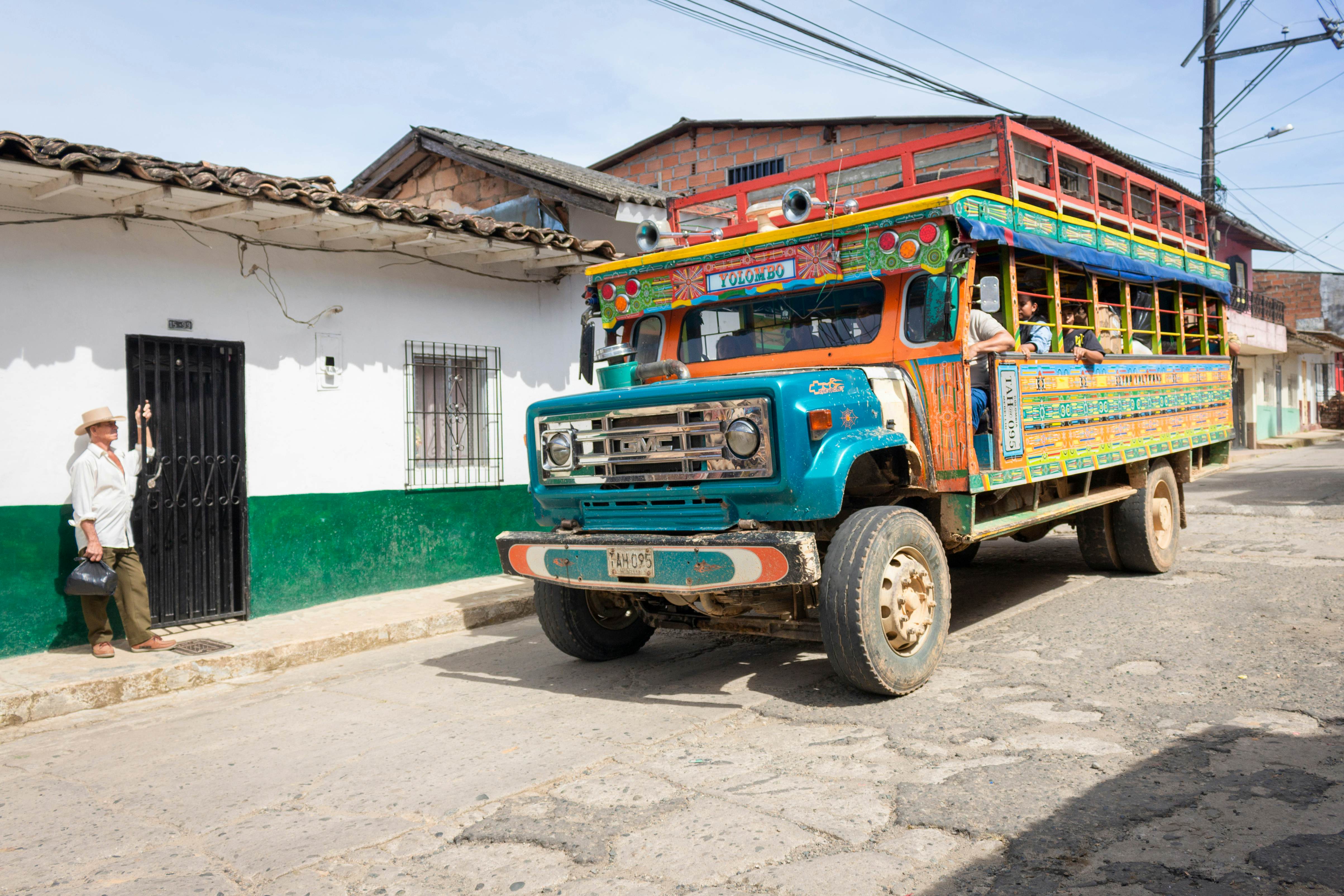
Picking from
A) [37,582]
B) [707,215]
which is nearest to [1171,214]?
[707,215]

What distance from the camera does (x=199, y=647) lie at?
6.93 metres

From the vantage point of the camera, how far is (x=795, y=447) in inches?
187

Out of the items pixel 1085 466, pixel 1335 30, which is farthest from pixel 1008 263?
pixel 1335 30

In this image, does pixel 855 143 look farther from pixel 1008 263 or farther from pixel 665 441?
pixel 665 441

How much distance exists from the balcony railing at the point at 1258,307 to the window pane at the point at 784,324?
912 inches

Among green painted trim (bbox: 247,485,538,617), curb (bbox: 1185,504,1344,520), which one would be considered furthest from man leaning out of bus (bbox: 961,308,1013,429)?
curb (bbox: 1185,504,1344,520)

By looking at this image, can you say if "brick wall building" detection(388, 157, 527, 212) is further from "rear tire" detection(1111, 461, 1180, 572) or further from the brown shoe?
"rear tire" detection(1111, 461, 1180, 572)

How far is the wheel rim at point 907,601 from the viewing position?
490cm

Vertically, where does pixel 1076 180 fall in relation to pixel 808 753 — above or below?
above

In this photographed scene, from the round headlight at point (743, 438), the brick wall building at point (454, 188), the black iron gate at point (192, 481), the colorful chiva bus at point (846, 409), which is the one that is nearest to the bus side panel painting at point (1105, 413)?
the colorful chiva bus at point (846, 409)

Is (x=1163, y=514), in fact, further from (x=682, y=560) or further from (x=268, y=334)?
(x=268, y=334)

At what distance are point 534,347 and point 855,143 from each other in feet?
36.2

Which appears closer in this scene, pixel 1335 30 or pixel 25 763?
pixel 25 763

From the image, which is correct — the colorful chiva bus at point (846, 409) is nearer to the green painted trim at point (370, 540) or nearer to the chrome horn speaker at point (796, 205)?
the chrome horn speaker at point (796, 205)
